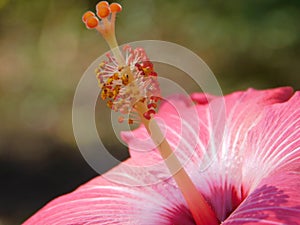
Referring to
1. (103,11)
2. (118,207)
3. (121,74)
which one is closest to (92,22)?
(103,11)

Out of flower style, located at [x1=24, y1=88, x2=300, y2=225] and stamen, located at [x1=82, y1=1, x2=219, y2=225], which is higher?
Result: stamen, located at [x1=82, y1=1, x2=219, y2=225]

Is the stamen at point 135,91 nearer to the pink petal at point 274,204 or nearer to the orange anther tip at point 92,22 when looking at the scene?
the orange anther tip at point 92,22

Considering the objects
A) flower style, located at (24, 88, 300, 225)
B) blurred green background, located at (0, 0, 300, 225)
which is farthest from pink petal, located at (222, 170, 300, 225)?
blurred green background, located at (0, 0, 300, 225)

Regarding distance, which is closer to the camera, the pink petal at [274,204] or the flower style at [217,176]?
the pink petal at [274,204]

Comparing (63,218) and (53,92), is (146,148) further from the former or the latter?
(53,92)

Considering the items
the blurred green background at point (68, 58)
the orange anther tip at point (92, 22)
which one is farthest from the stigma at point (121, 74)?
the blurred green background at point (68, 58)

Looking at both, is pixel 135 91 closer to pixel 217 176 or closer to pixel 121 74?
pixel 121 74

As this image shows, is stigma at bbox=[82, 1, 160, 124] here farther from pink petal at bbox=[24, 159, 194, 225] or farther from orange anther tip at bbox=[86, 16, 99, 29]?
pink petal at bbox=[24, 159, 194, 225]
